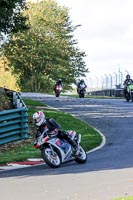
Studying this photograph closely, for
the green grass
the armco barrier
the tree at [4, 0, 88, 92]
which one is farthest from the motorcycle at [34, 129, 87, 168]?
the tree at [4, 0, 88, 92]

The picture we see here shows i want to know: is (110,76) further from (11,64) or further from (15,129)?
(15,129)

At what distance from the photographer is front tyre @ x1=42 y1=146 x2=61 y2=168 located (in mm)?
14086

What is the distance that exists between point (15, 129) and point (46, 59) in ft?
206

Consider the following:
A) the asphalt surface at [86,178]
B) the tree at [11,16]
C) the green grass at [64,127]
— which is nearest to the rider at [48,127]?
the asphalt surface at [86,178]

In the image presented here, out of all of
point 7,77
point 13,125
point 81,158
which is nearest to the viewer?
point 81,158

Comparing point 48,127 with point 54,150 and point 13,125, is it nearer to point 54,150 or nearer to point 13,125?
point 54,150

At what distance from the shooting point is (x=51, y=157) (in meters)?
14.2

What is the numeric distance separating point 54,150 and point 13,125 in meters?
5.42

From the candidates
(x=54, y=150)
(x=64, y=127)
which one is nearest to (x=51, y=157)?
(x=54, y=150)

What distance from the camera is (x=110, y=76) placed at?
67.6 metres

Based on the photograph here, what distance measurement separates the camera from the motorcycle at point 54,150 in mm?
14148

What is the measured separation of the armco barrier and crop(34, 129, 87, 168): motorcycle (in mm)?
4388

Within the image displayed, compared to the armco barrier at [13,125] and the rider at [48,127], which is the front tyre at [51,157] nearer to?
the rider at [48,127]

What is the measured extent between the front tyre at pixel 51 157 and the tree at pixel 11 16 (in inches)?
389
